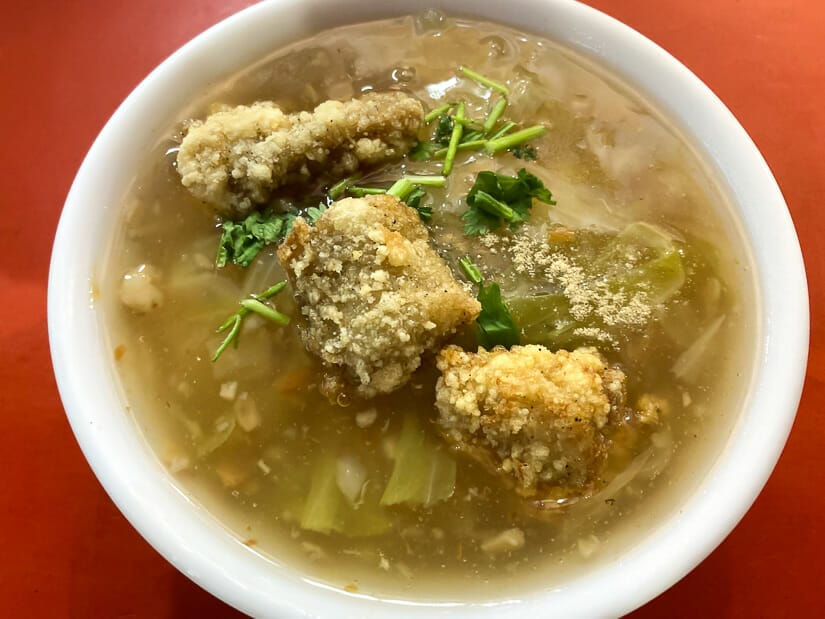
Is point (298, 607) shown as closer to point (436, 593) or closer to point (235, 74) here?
point (436, 593)

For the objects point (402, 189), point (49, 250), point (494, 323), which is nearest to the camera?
A: point (494, 323)

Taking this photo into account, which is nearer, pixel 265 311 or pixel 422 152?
pixel 265 311

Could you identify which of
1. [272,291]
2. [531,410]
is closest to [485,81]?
[272,291]

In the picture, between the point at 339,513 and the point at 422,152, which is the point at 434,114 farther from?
the point at 339,513

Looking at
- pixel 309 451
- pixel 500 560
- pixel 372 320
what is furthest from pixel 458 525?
pixel 372 320

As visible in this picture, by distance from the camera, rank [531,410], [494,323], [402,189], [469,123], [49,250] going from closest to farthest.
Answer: [531,410], [494,323], [402,189], [469,123], [49,250]

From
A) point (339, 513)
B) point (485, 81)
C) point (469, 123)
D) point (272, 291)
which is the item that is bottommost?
point (339, 513)
